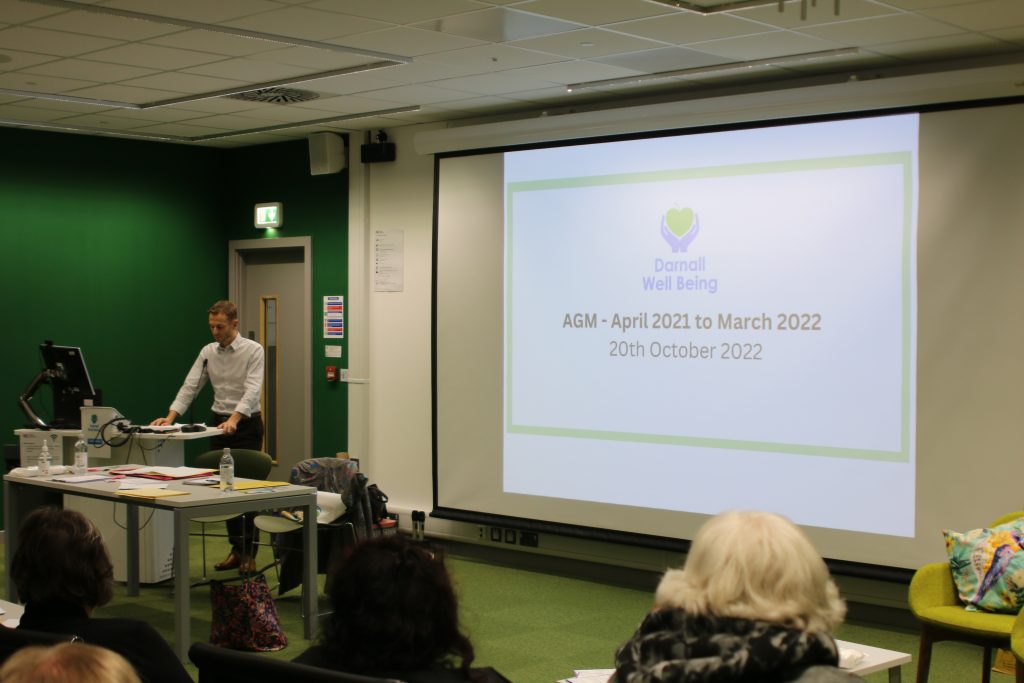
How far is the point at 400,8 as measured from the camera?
16.9ft

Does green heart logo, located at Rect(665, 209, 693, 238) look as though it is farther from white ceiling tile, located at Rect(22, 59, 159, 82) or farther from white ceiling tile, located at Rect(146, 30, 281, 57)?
white ceiling tile, located at Rect(22, 59, 159, 82)

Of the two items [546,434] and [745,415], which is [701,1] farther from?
[546,434]

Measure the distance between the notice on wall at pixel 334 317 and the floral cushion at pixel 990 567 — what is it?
5.34m

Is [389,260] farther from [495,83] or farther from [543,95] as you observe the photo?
[495,83]

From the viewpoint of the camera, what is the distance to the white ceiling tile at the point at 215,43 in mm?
5652

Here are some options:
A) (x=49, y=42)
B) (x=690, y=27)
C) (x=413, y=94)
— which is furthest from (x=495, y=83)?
(x=49, y=42)

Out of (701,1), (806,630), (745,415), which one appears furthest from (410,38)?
(806,630)

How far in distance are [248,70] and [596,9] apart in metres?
2.34

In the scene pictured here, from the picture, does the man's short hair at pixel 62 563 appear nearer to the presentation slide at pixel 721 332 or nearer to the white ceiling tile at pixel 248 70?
the white ceiling tile at pixel 248 70

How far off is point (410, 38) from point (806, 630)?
4.33 metres

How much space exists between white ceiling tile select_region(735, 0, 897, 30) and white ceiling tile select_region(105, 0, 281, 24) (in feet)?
7.12

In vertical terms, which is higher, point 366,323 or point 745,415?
point 366,323

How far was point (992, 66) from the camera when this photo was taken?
5754 mm

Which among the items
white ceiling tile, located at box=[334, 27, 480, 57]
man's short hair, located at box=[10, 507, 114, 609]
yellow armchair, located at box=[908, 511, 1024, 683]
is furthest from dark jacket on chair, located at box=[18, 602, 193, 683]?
white ceiling tile, located at box=[334, 27, 480, 57]
